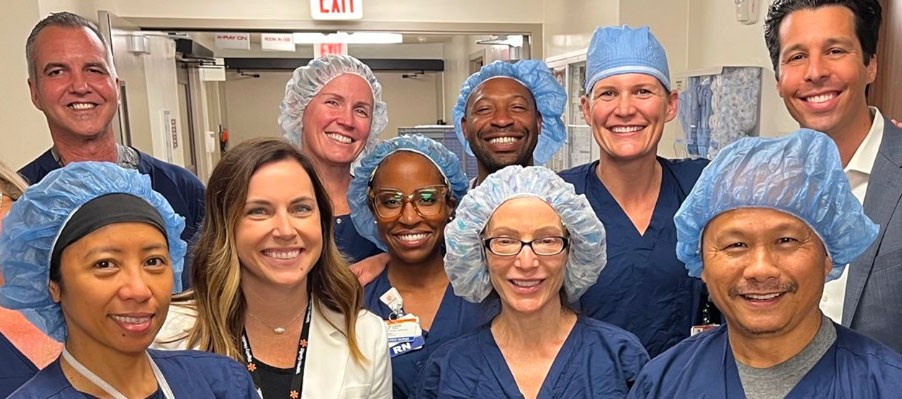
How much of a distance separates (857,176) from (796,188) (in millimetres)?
573

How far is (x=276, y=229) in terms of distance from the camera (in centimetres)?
149

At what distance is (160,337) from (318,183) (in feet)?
1.65

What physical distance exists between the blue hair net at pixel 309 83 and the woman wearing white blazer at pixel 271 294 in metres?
0.84

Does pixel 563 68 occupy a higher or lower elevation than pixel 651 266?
higher

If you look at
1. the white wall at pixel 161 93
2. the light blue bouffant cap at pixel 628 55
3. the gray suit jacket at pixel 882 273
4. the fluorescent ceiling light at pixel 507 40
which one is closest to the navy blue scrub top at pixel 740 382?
the gray suit jacket at pixel 882 273

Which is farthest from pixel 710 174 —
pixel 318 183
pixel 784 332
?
pixel 318 183

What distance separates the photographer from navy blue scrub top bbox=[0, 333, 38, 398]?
4.40ft

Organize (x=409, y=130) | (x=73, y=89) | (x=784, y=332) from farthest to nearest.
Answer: (x=409, y=130) < (x=73, y=89) < (x=784, y=332)

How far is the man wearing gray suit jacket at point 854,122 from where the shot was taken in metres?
1.42

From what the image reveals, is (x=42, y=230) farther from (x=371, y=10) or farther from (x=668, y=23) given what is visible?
(x=371, y=10)

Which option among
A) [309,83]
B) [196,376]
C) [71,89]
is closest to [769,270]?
[196,376]

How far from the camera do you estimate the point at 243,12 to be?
414 centimetres

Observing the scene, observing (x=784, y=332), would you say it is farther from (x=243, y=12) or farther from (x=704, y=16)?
(x=243, y=12)

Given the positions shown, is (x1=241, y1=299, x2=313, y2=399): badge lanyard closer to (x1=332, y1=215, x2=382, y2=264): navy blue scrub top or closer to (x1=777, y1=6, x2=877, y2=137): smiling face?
(x1=332, y1=215, x2=382, y2=264): navy blue scrub top
